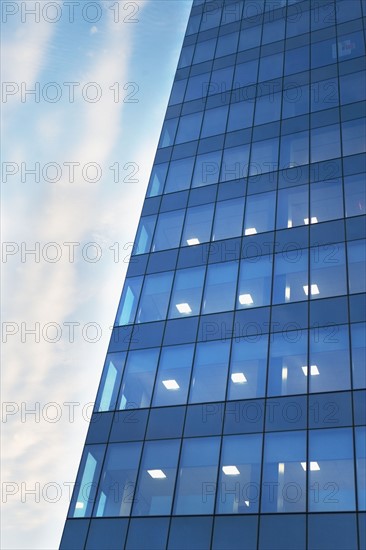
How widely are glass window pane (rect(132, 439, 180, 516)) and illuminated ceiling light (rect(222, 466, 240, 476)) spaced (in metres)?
2.24

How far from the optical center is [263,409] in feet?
88.9

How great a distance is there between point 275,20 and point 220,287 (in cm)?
2490

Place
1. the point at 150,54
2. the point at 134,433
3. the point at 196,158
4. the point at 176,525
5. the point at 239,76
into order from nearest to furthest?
the point at 176,525
the point at 134,433
the point at 196,158
the point at 239,76
the point at 150,54

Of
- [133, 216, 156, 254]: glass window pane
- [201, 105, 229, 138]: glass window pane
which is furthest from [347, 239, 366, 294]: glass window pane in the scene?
[201, 105, 229, 138]: glass window pane

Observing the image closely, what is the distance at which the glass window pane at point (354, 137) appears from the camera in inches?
1400

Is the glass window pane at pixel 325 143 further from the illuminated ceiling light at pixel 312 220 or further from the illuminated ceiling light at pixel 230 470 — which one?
the illuminated ceiling light at pixel 230 470

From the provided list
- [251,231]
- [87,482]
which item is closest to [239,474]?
[87,482]

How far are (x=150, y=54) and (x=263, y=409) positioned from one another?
3600cm

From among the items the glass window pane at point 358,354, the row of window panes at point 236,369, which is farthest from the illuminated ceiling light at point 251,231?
the glass window pane at point 358,354

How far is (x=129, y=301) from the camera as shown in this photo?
34.4 m

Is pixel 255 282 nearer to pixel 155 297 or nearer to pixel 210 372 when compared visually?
pixel 210 372

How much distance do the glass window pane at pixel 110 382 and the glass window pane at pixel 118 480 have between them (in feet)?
7.38

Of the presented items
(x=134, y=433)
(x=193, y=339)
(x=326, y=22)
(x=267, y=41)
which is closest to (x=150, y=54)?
(x=267, y=41)

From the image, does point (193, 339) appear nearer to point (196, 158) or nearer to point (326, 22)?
point (196, 158)
